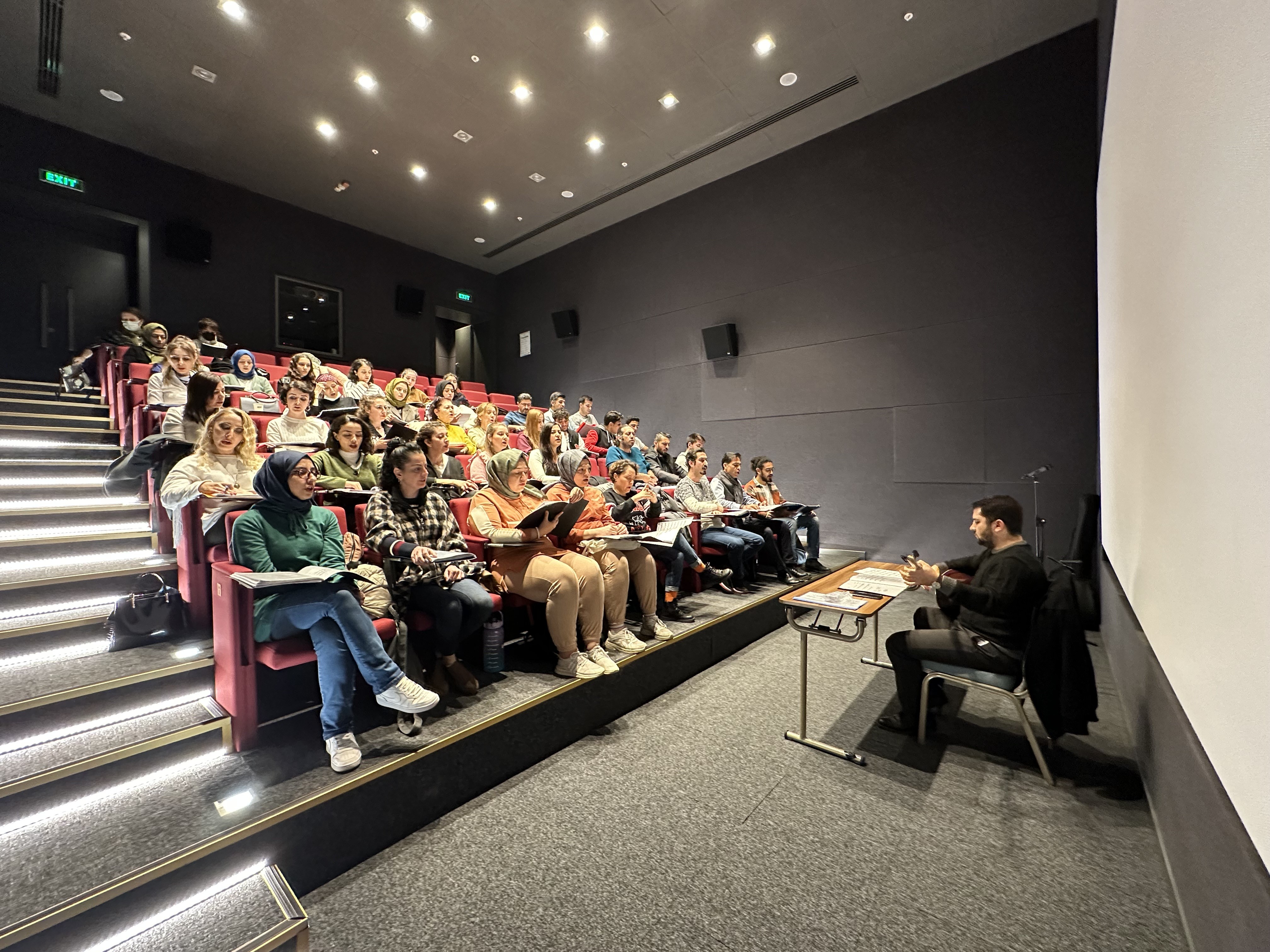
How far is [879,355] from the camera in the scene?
5.12 metres

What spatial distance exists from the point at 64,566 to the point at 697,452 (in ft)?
12.5

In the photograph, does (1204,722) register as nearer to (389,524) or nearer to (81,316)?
(389,524)

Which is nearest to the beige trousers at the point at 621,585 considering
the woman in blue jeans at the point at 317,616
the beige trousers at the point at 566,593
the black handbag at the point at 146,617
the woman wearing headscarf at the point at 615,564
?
the woman wearing headscarf at the point at 615,564

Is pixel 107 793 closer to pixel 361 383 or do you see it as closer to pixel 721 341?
pixel 361 383

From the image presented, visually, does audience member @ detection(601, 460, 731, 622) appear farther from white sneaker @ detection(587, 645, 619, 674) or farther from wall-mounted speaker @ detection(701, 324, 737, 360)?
wall-mounted speaker @ detection(701, 324, 737, 360)

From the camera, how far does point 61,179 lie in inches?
210

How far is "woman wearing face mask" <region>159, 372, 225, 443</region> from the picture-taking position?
2.59m

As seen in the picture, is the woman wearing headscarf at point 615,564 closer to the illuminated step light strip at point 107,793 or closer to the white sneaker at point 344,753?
the white sneaker at point 344,753

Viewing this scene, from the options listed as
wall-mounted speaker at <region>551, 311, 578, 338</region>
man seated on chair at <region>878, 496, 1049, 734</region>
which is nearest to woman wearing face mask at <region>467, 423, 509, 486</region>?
man seated on chair at <region>878, 496, 1049, 734</region>

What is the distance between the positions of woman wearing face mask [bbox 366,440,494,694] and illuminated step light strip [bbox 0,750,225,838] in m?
0.69

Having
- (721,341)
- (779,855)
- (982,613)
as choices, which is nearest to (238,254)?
(721,341)

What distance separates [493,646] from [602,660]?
1.54 feet

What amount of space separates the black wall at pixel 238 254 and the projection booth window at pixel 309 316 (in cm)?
9

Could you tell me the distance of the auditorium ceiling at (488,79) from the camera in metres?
4.05
